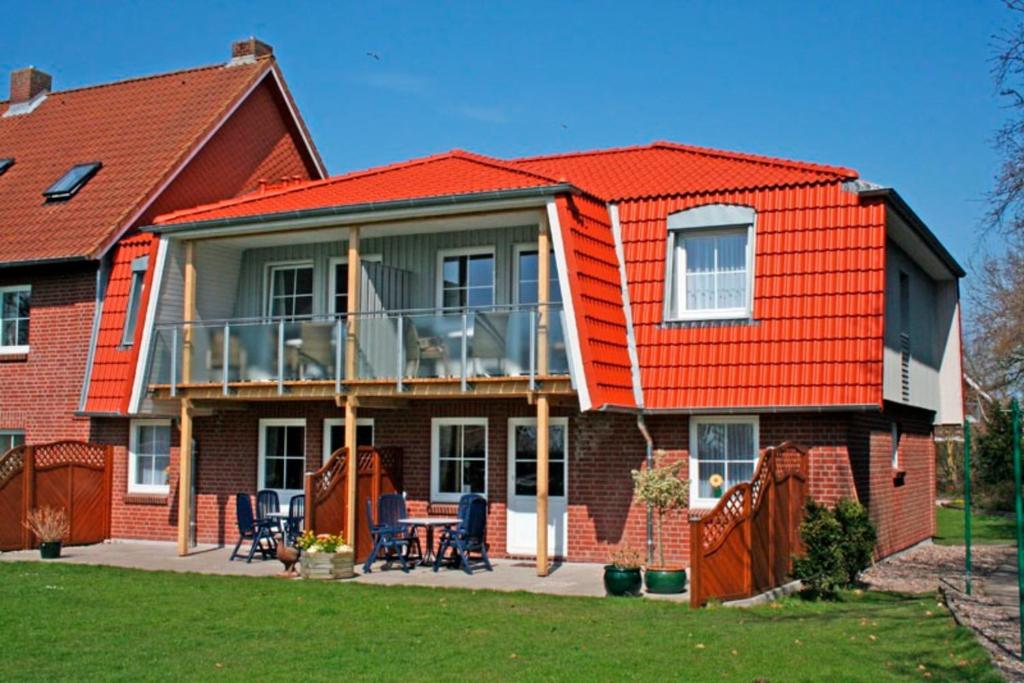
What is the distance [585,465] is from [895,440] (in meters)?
6.42

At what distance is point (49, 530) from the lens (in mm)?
19719

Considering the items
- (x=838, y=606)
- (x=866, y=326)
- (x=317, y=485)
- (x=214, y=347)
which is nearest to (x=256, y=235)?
(x=214, y=347)

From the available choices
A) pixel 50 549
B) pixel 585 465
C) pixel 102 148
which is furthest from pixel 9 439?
pixel 585 465

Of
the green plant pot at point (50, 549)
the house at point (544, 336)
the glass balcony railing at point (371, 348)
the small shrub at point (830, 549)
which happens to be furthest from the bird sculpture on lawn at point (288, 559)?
the small shrub at point (830, 549)

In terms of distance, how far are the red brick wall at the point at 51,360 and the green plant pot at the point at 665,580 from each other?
1230cm

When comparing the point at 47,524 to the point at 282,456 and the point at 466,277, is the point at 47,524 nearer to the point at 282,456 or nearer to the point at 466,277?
the point at 282,456

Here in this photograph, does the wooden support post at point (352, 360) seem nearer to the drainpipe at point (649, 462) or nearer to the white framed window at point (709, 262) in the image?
the drainpipe at point (649, 462)

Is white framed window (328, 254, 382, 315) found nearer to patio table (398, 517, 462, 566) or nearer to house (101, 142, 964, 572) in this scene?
house (101, 142, 964, 572)

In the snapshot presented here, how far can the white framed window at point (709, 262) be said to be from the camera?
18.2 metres

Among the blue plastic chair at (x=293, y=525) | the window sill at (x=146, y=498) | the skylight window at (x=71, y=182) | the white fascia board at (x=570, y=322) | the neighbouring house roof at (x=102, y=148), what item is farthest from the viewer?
the skylight window at (x=71, y=182)

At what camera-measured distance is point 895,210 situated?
17.9 metres

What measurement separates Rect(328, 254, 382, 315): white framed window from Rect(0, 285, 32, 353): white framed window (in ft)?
21.1

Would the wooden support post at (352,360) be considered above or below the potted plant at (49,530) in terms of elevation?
above

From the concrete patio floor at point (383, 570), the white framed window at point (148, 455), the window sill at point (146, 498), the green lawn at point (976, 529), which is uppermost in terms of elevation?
the white framed window at point (148, 455)
